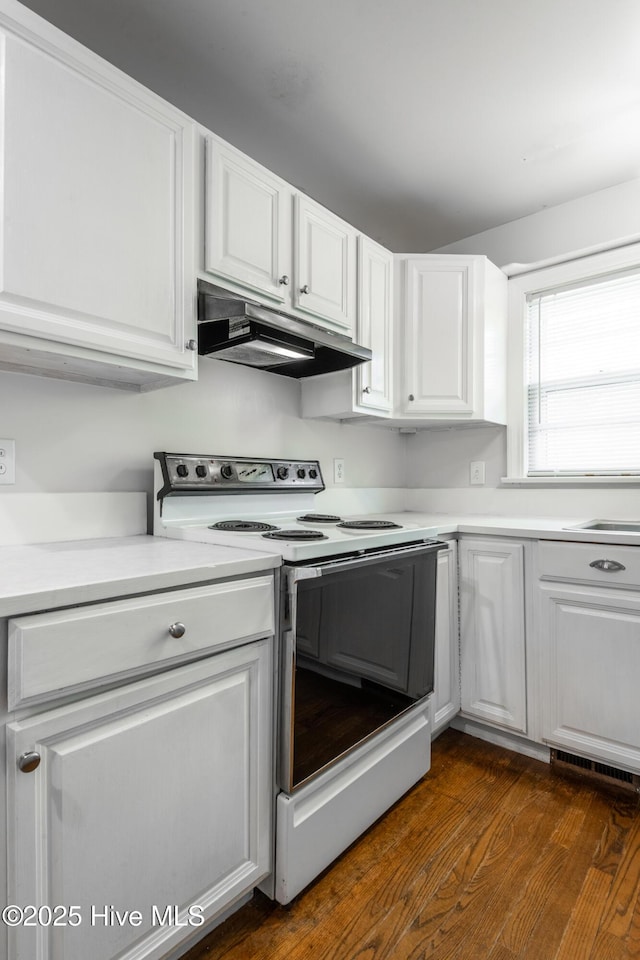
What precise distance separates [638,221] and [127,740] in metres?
2.76

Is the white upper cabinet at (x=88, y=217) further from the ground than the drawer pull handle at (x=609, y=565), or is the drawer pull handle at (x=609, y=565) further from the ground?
the white upper cabinet at (x=88, y=217)

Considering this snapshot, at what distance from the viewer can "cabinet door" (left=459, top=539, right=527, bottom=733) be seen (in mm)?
1922

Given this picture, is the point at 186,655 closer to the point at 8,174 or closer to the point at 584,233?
the point at 8,174

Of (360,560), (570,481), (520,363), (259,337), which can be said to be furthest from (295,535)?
(520,363)

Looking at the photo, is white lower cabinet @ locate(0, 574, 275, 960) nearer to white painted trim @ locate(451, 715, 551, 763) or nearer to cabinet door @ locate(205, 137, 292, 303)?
cabinet door @ locate(205, 137, 292, 303)

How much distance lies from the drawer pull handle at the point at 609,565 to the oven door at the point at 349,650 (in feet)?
1.76

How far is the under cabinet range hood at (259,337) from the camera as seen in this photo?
1477 mm

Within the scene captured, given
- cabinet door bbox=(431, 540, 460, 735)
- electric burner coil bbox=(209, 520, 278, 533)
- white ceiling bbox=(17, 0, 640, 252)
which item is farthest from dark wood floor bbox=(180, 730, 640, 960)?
white ceiling bbox=(17, 0, 640, 252)

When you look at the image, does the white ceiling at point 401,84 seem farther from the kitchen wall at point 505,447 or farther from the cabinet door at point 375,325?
the cabinet door at point 375,325

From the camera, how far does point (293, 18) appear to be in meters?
1.46

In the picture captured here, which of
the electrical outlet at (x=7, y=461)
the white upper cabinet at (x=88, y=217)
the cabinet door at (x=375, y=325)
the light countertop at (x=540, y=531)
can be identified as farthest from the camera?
the cabinet door at (x=375, y=325)

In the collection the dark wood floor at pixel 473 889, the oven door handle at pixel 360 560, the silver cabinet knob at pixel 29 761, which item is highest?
the oven door handle at pixel 360 560

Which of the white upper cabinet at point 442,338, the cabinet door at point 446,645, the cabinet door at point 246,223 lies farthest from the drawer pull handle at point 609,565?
the cabinet door at point 246,223

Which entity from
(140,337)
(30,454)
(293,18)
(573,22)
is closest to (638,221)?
(573,22)
